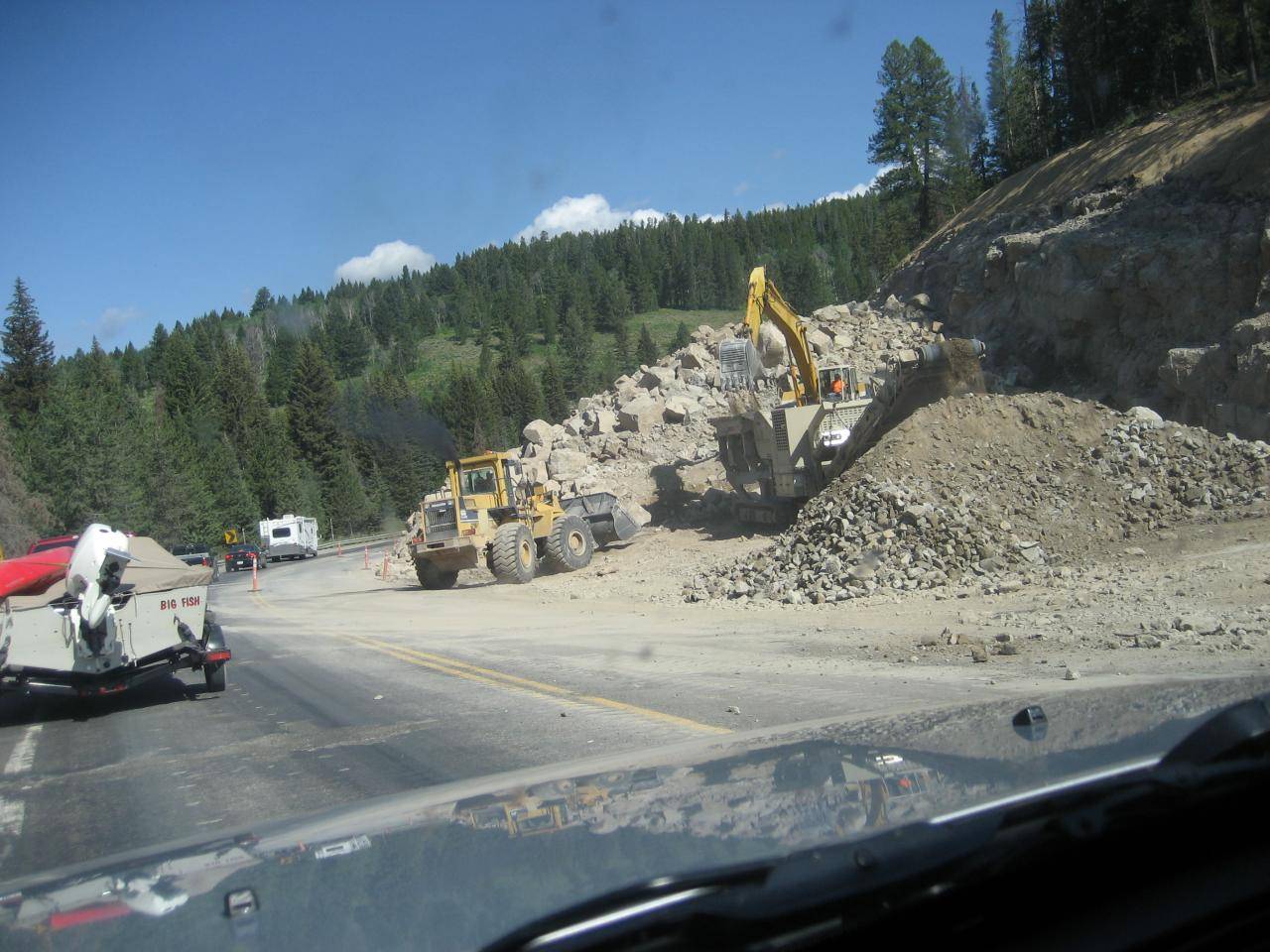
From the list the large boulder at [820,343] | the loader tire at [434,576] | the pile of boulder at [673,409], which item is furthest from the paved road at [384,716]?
the large boulder at [820,343]

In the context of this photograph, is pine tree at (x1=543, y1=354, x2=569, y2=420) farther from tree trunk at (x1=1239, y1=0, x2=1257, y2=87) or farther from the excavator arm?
the excavator arm

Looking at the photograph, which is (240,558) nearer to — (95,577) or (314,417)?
(95,577)

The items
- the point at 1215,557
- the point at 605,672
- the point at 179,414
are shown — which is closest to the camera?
the point at 605,672

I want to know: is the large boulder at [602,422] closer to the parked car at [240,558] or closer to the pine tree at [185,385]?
the parked car at [240,558]

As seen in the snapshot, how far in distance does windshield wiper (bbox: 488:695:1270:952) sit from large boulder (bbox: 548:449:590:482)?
118 ft

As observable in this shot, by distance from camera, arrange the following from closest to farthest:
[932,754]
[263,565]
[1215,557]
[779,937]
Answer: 1. [779,937]
2. [932,754]
3. [1215,557]
4. [263,565]

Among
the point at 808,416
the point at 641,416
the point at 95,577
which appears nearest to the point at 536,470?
the point at 641,416

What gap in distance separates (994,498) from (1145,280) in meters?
18.4

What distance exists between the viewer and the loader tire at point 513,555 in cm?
2441

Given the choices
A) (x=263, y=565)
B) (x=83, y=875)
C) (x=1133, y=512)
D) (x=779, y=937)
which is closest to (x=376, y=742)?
(x=83, y=875)

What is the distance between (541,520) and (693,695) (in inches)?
686

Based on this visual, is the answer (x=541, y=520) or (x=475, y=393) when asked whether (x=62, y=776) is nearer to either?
(x=541, y=520)

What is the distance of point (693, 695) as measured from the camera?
9.38m

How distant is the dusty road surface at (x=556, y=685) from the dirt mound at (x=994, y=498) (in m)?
0.77
